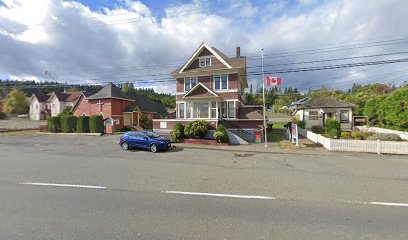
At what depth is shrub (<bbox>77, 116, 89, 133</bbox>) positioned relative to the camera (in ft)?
98.5

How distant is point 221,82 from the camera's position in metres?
23.6

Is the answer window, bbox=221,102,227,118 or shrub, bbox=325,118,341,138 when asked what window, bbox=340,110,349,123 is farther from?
window, bbox=221,102,227,118

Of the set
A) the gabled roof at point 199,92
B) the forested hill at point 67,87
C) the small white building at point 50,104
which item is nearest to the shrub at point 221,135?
the gabled roof at point 199,92

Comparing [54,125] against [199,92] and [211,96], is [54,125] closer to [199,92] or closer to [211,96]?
[199,92]

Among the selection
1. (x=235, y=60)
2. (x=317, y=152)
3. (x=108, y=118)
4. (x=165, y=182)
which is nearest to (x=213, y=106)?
(x=235, y=60)

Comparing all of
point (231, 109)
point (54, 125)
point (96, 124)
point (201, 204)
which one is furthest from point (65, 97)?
point (201, 204)

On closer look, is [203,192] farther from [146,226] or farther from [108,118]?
[108,118]

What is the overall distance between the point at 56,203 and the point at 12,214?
88 centimetres

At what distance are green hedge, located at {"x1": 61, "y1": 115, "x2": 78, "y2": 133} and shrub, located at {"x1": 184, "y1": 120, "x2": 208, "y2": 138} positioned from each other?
66.7ft

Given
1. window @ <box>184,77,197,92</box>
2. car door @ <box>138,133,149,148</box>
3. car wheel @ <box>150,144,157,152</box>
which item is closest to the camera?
car wheel @ <box>150,144,157,152</box>

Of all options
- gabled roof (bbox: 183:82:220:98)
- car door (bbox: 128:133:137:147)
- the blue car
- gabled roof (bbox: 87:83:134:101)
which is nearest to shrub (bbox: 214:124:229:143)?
gabled roof (bbox: 183:82:220:98)

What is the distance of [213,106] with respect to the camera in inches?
906

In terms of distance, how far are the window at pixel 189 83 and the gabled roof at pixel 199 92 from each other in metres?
1.64

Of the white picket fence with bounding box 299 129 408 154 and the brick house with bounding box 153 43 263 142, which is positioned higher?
the brick house with bounding box 153 43 263 142
